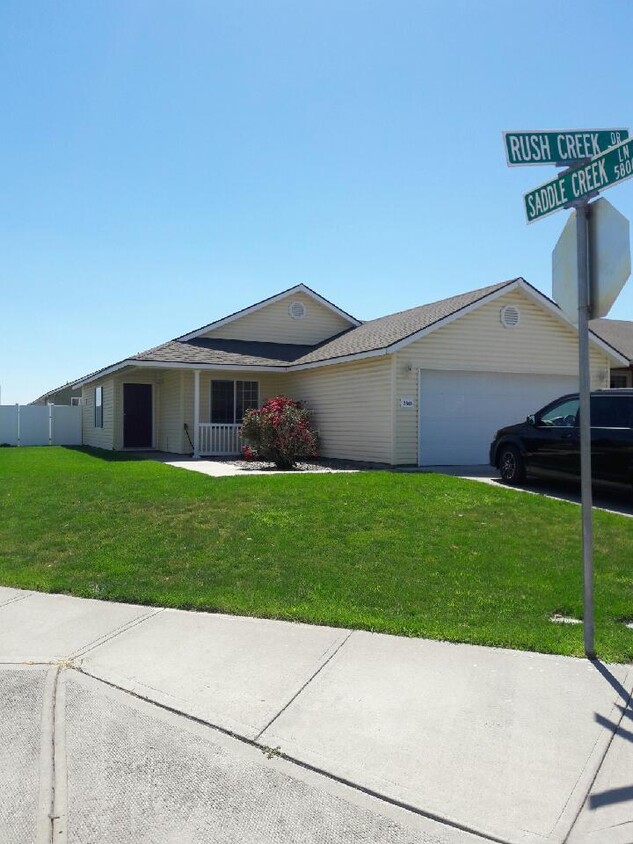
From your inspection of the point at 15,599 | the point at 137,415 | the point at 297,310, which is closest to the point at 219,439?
the point at 137,415

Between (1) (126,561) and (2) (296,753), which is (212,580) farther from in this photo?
(2) (296,753)

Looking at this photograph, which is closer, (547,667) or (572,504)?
(547,667)

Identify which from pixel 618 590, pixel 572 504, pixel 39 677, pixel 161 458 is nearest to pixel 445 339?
pixel 572 504

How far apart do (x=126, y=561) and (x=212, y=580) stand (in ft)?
4.03

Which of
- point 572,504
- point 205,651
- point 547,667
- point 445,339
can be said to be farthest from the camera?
point 445,339

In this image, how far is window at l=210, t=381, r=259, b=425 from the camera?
2112 centimetres

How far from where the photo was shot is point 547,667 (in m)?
4.74

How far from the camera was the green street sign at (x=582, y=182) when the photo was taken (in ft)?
15.1

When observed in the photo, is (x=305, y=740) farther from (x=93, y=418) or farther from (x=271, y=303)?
(x=93, y=418)

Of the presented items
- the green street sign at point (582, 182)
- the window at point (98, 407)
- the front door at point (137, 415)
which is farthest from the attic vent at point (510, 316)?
the window at point (98, 407)

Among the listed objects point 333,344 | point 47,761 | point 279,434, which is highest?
point 333,344

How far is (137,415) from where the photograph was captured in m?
24.2

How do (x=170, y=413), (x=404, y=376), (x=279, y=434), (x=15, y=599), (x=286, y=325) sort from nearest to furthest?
1. (x=15, y=599)
2. (x=404, y=376)
3. (x=279, y=434)
4. (x=170, y=413)
5. (x=286, y=325)

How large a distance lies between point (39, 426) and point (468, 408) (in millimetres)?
21329
